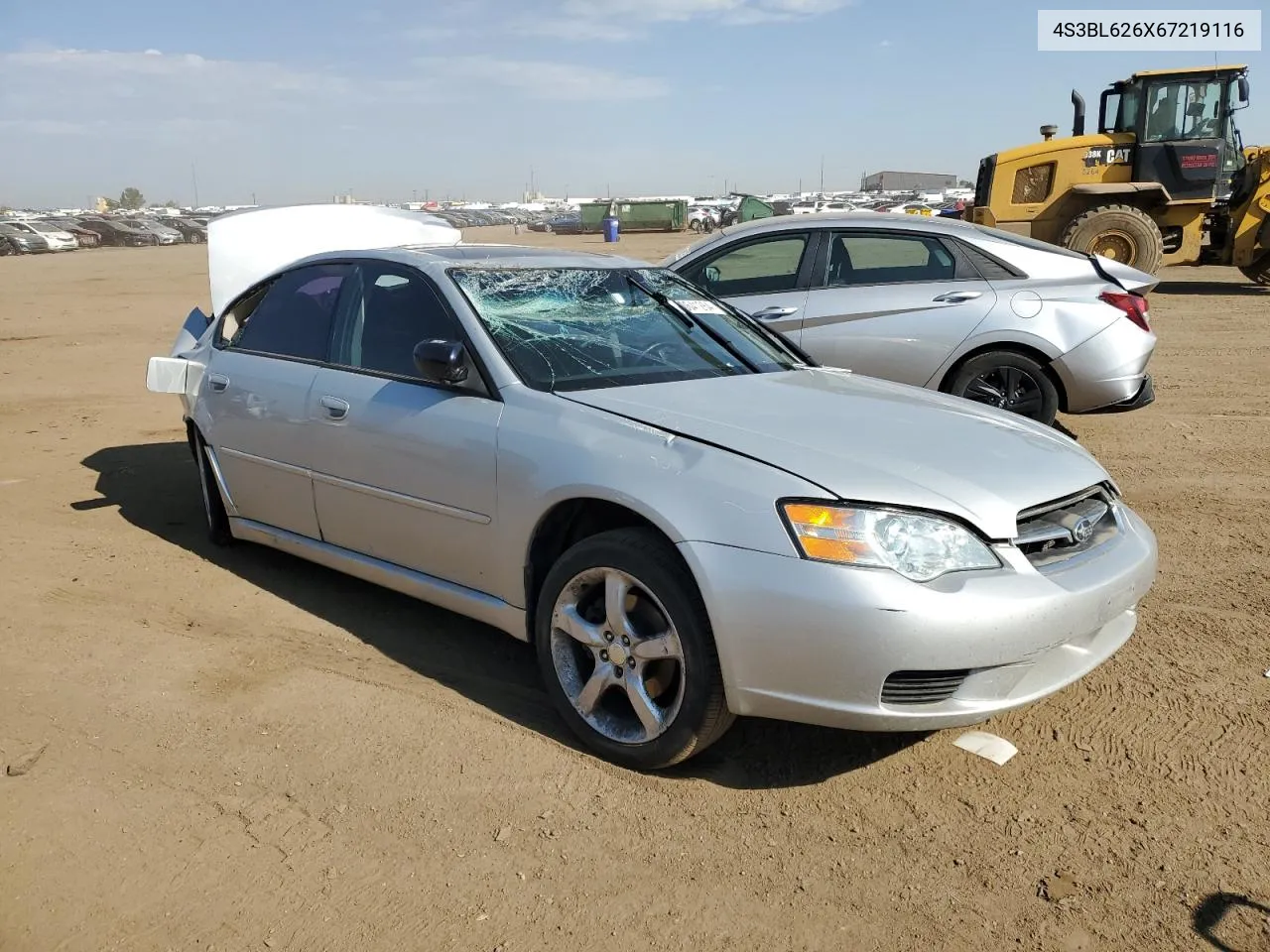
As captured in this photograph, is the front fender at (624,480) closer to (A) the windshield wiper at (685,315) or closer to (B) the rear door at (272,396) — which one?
(A) the windshield wiper at (685,315)

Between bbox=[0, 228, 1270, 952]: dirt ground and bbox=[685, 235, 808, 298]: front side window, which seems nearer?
bbox=[0, 228, 1270, 952]: dirt ground

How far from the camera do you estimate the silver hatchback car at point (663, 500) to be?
2.95 meters

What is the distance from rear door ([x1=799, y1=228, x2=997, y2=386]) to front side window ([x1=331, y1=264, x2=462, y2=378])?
3.35m

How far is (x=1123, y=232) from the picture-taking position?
16609 millimetres

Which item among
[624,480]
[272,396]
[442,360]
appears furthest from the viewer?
[272,396]

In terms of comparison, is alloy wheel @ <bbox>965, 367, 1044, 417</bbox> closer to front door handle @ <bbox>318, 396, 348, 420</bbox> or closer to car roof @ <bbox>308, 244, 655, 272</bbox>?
car roof @ <bbox>308, 244, 655, 272</bbox>

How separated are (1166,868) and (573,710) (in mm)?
1707

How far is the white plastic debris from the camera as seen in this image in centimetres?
339

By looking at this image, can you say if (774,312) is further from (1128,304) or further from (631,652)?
(631,652)

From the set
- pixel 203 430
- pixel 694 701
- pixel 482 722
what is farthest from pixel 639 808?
pixel 203 430

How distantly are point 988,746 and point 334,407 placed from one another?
270 cm

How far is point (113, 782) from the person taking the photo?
325 cm

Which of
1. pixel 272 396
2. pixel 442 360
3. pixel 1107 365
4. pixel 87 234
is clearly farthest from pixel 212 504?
pixel 87 234

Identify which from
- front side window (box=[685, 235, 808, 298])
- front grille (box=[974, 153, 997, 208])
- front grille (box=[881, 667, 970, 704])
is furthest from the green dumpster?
front grille (box=[881, 667, 970, 704])
